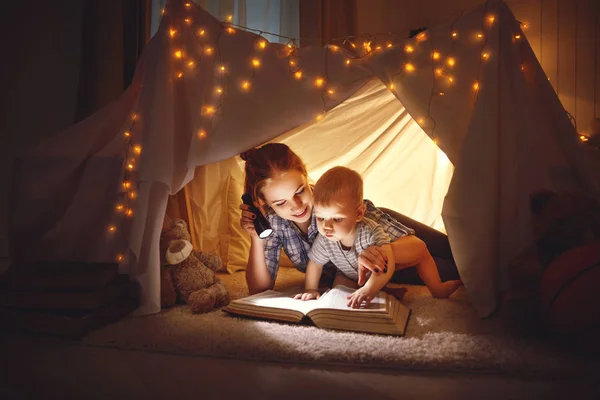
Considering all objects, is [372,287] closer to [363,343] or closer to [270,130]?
[363,343]

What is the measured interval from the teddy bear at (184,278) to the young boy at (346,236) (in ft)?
1.03

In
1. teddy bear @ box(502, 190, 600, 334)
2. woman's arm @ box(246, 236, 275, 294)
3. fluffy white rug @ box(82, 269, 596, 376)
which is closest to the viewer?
fluffy white rug @ box(82, 269, 596, 376)

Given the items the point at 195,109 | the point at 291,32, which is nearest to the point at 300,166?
the point at 195,109

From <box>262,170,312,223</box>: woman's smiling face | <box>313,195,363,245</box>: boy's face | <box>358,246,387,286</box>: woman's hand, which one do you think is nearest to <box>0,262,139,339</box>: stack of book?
<box>262,170,312,223</box>: woman's smiling face

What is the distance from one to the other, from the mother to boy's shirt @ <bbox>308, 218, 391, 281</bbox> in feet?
0.26

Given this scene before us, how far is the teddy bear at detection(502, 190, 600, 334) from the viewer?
135 cm

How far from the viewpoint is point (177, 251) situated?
177cm

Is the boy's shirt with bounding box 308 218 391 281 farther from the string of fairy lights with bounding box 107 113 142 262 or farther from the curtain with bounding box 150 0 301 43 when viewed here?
the curtain with bounding box 150 0 301 43

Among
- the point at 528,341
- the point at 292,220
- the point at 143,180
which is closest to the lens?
the point at 528,341

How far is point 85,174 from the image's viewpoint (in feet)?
5.81

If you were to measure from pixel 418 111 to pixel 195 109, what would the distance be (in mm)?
802

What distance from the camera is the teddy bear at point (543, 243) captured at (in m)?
1.35

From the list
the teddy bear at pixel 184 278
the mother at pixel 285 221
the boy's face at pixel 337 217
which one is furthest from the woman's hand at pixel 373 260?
the teddy bear at pixel 184 278

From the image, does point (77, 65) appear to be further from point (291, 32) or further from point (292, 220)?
point (292, 220)
